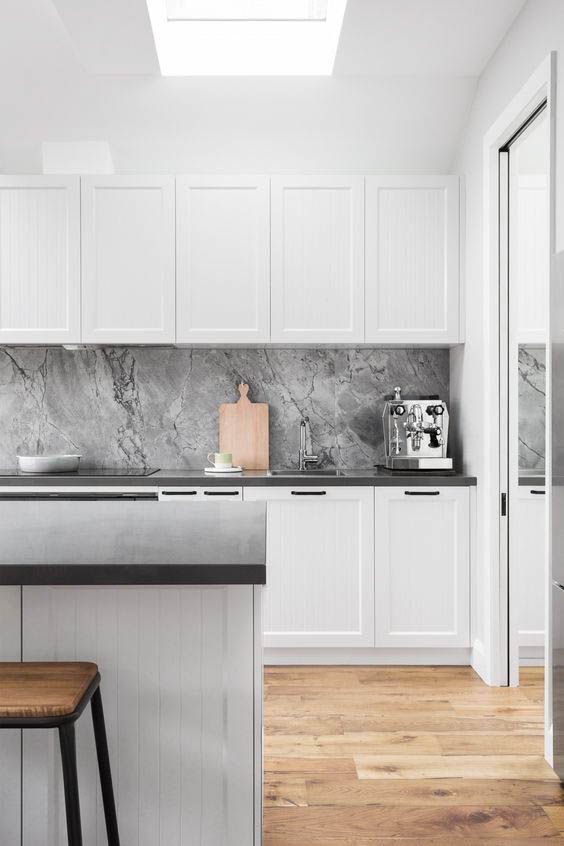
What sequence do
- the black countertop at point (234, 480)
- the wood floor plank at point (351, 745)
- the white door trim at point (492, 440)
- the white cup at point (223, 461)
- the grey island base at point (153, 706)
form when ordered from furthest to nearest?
the white cup at point (223, 461)
the black countertop at point (234, 480)
the white door trim at point (492, 440)
the wood floor plank at point (351, 745)
the grey island base at point (153, 706)

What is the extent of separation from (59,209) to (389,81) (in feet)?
5.73

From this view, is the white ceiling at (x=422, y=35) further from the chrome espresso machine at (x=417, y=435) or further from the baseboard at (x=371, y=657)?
the baseboard at (x=371, y=657)

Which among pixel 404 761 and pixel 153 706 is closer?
pixel 153 706

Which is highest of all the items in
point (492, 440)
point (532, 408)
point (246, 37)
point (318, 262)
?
point (246, 37)

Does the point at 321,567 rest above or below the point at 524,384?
below

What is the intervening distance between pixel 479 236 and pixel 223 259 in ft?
4.09

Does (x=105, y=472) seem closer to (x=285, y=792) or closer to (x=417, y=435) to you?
(x=417, y=435)

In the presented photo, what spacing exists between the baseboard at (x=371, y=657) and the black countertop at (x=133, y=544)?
1.51 metres

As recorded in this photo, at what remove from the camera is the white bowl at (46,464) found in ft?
11.7

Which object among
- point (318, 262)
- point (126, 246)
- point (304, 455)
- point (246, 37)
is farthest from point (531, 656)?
point (246, 37)

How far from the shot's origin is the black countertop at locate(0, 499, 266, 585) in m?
1.40

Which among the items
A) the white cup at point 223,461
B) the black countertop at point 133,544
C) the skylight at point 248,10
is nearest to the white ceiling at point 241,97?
the skylight at point 248,10

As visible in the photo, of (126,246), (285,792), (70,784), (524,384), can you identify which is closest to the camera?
(70,784)

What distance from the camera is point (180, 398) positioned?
3.99 metres
